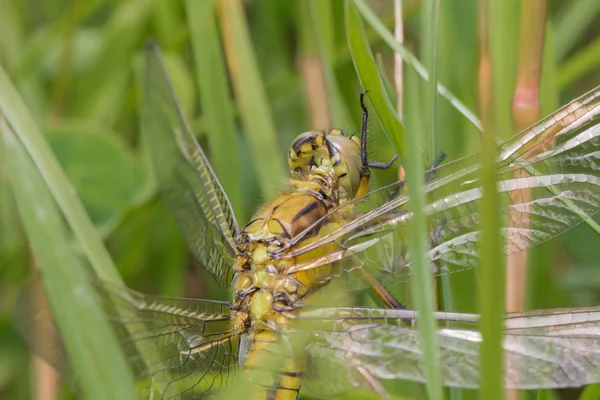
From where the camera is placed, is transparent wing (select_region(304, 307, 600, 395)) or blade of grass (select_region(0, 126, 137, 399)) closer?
blade of grass (select_region(0, 126, 137, 399))

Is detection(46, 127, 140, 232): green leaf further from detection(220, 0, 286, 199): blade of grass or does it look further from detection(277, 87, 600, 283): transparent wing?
detection(277, 87, 600, 283): transparent wing

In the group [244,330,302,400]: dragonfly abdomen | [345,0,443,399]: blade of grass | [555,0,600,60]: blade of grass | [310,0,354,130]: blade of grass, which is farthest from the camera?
[555,0,600,60]: blade of grass

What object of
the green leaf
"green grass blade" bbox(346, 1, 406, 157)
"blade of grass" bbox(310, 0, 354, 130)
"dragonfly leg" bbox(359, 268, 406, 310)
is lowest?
"dragonfly leg" bbox(359, 268, 406, 310)

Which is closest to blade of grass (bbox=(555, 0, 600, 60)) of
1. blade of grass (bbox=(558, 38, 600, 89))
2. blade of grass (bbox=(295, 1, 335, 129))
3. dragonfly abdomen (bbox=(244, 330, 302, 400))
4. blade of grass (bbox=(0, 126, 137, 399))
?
blade of grass (bbox=(558, 38, 600, 89))

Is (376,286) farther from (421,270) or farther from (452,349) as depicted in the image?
(421,270)

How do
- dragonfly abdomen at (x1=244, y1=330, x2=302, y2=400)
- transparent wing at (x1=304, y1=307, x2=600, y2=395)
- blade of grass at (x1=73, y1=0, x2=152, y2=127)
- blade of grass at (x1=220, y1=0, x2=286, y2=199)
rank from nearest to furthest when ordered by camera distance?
transparent wing at (x1=304, y1=307, x2=600, y2=395), dragonfly abdomen at (x1=244, y1=330, x2=302, y2=400), blade of grass at (x1=220, y1=0, x2=286, y2=199), blade of grass at (x1=73, y1=0, x2=152, y2=127)

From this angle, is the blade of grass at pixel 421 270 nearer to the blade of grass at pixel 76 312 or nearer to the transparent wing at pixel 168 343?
the blade of grass at pixel 76 312

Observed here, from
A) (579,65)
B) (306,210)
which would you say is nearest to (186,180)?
(306,210)

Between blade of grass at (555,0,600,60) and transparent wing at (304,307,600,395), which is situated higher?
blade of grass at (555,0,600,60)
